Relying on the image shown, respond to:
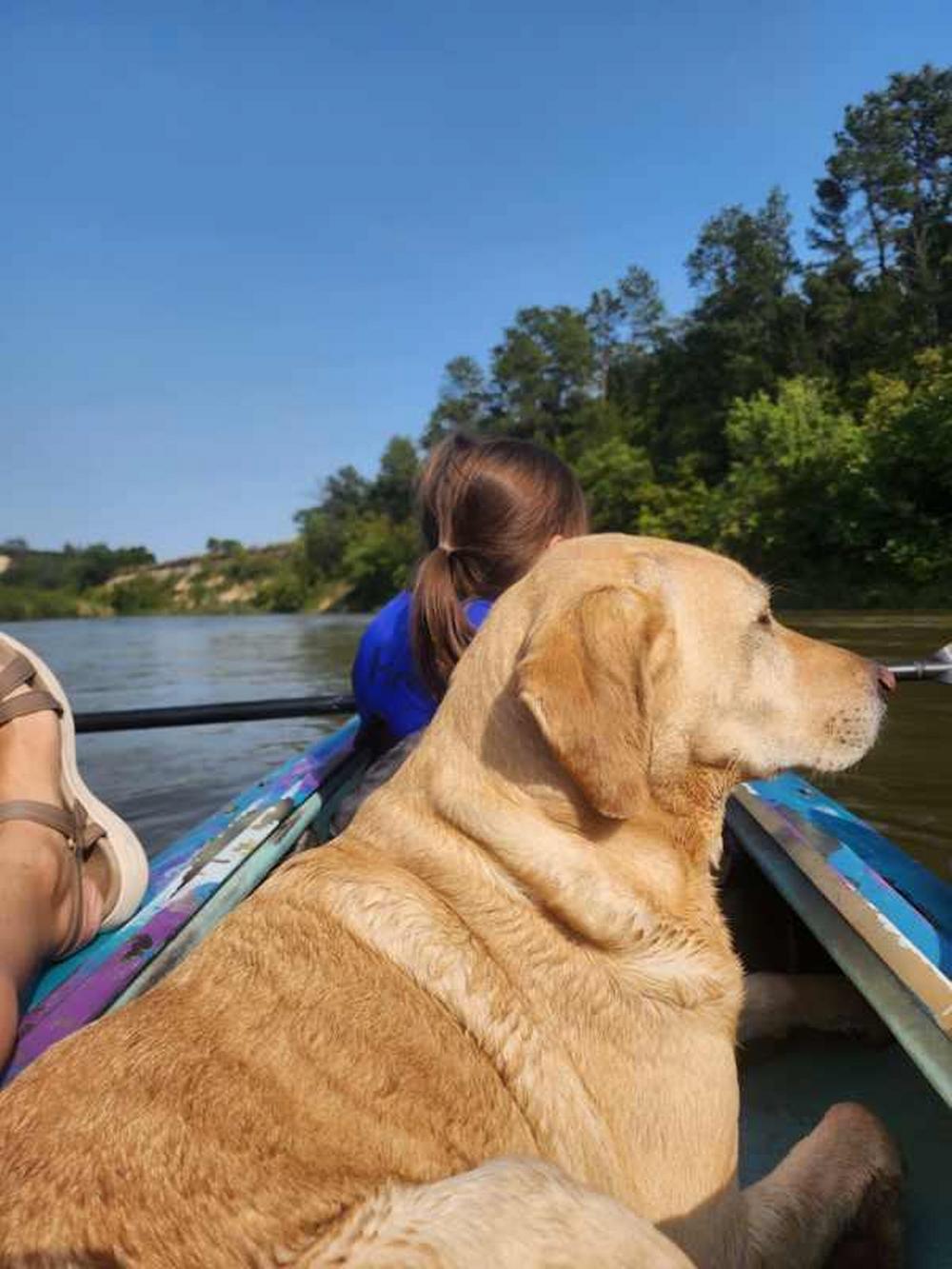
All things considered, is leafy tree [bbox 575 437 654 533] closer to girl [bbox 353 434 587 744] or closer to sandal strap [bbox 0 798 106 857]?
girl [bbox 353 434 587 744]

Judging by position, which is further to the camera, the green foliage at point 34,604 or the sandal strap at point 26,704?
the green foliage at point 34,604

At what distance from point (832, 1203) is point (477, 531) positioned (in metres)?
2.40

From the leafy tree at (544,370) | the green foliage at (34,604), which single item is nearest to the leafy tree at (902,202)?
the leafy tree at (544,370)

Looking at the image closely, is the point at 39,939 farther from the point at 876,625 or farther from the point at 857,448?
the point at 857,448

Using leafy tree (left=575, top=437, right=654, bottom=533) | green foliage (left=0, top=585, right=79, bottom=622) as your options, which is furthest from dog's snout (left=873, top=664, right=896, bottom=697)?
green foliage (left=0, top=585, right=79, bottom=622)

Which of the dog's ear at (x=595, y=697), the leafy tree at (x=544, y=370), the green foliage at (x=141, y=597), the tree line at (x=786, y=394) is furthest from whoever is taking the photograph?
the green foliage at (x=141, y=597)

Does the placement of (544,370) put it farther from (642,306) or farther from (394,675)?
(394,675)

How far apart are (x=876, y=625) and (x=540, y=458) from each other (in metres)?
18.1

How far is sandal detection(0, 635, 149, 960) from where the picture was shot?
2.57 metres

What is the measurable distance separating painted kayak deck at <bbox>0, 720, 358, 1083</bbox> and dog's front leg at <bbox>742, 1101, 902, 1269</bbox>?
1.67 metres

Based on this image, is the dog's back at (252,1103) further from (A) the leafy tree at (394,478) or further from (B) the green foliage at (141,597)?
(B) the green foliage at (141,597)

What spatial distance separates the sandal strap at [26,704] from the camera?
2.63m

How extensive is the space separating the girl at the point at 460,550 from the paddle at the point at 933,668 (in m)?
1.45

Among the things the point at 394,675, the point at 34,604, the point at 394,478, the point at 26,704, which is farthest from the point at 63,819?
the point at 34,604
